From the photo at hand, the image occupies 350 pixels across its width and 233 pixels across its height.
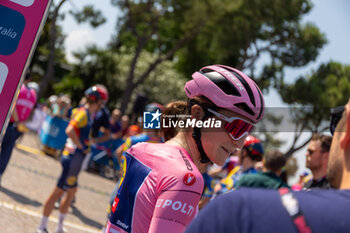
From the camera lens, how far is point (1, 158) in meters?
7.00

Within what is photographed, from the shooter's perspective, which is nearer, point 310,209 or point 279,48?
point 310,209

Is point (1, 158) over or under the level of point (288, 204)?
under

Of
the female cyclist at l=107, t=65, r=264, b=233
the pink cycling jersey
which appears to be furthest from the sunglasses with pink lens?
the pink cycling jersey

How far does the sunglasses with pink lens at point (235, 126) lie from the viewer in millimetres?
2209

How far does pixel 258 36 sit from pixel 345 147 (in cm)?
2922

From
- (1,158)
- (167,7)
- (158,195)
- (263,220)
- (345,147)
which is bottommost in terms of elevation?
(1,158)

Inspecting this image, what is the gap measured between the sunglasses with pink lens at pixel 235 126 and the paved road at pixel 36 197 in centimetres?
427

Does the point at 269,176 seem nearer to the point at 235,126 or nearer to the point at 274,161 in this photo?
the point at 274,161

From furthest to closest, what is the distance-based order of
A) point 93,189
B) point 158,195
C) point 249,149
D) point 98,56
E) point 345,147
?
point 98,56
point 93,189
point 249,149
point 158,195
point 345,147

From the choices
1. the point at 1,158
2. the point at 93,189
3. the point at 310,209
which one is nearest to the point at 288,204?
the point at 310,209

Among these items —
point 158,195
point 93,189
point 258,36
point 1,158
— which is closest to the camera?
point 158,195

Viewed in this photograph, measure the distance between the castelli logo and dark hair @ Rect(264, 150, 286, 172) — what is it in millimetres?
3954

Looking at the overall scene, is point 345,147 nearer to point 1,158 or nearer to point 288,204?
point 288,204

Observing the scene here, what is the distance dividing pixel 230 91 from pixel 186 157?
0.42m
